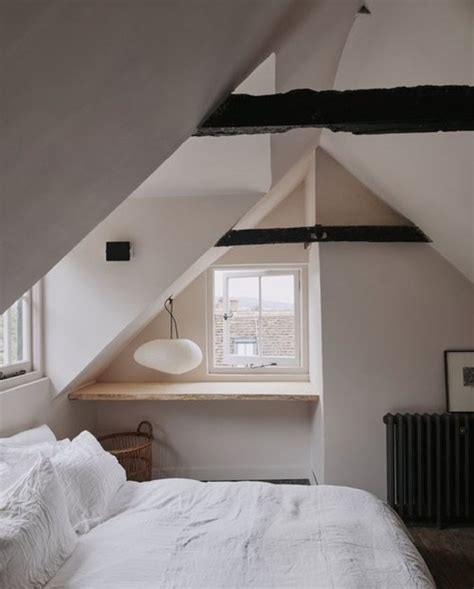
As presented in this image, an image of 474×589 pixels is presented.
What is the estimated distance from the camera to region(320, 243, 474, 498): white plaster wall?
3559mm

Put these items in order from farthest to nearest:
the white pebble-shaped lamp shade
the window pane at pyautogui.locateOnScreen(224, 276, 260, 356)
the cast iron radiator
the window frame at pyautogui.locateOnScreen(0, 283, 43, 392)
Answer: the window pane at pyautogui.locateOnScreen(224, 276, 260, 356) < the white pebble-shaped lamp shade < the cast iron radiator < the window frame at pyautogui.locateOnScreen(0, 283, 43, 392)

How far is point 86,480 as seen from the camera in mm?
2340

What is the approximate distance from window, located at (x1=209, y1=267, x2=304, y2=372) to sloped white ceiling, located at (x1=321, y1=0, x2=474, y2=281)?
4.22 ft

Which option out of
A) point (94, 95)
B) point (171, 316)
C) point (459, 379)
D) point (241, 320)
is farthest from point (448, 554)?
point (94, 95)

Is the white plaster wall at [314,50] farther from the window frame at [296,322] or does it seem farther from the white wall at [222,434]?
the white wall at [222,434]

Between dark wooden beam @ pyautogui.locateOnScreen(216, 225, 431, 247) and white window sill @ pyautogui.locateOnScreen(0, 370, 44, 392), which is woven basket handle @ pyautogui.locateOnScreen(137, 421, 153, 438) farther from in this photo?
dark wooden beam @ pyautogui.locateOnScreen(216, 225, 431, 247)

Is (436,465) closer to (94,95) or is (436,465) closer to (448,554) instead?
(448,554)

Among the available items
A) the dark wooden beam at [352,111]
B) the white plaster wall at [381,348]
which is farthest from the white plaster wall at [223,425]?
the dark wooden beam at [352,111]

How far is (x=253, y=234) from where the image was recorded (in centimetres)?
376

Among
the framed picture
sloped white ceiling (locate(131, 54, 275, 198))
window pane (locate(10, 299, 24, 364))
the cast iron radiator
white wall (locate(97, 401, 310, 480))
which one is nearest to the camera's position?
sloped white ceiling (locate(131, 54, 275, 198))

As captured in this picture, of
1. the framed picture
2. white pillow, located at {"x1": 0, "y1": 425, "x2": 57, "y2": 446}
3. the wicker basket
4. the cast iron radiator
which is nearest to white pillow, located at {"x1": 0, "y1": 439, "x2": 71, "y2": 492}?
white pillow, located at {"x1": 0, "y1": 425, "x2": 57, "y2": 446}

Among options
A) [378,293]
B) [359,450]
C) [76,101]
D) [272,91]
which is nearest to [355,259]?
[378,293]

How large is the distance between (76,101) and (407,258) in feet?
10.4

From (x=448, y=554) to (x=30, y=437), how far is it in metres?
2.71
